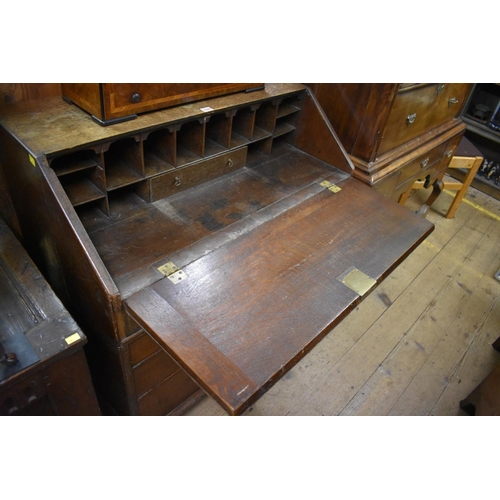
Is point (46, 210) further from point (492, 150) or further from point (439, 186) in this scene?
point (492, 150)

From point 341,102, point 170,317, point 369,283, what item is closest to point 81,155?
point 170,317

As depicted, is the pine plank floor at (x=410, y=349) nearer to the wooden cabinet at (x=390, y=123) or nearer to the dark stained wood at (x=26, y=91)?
the wooden cabinet at (x=390, y=123)

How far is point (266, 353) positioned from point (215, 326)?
151 millimetres

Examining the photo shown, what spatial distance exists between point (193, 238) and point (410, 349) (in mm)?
1465

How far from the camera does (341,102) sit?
189cm

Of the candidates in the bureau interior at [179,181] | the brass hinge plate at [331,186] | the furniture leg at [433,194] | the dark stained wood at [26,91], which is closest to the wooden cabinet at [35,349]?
the bureau interior at [179,181]

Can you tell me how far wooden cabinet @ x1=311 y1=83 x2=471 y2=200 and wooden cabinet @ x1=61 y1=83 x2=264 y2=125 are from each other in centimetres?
72

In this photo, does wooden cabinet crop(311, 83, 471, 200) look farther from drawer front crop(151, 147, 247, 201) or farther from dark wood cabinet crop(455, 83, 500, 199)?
dark wood cabinet crop(455, 83, 500, 199)

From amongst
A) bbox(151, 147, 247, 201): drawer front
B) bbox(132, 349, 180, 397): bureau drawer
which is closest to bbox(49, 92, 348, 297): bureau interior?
bbox(151, 147, 247, 201): drawer front

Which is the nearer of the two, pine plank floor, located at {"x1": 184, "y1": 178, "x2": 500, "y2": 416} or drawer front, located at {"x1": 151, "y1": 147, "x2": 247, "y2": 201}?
drawer front, located at {"x1": 151, "y1": 147, "x2": 247, "y2": 201}

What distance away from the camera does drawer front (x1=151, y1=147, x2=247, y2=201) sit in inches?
57.3

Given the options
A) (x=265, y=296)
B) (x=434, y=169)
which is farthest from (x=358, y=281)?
(x=434, y=169)

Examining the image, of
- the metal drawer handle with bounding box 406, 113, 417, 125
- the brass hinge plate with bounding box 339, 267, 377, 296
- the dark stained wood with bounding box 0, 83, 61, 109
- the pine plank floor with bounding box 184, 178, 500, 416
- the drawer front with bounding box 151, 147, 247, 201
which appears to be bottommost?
the pine plank floor with bounding box 184, 178, 500, 416

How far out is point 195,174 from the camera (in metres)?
1.55
